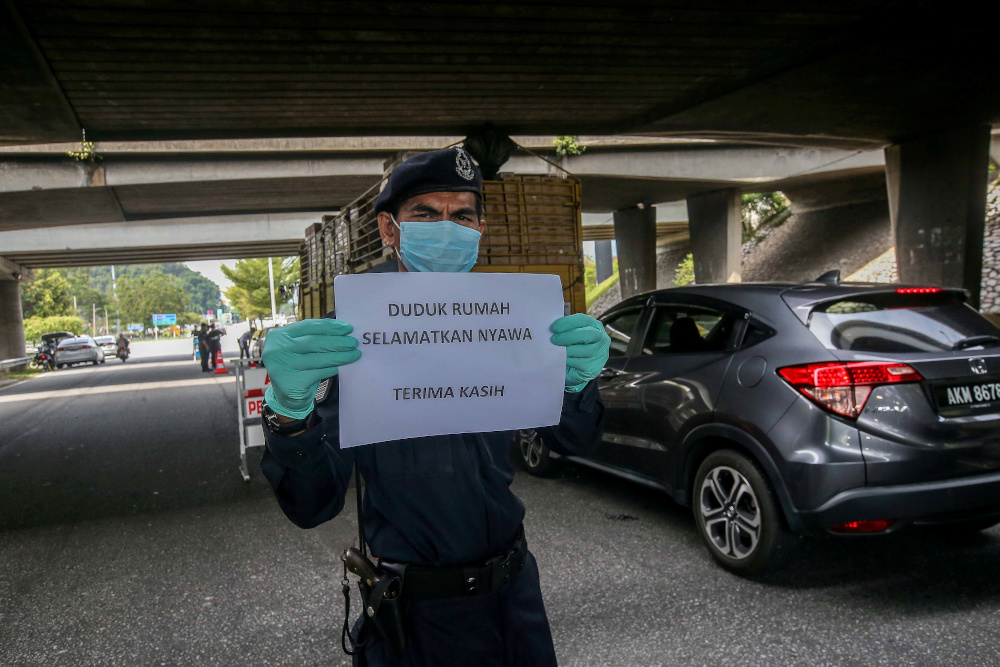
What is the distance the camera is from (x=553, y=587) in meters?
4.24

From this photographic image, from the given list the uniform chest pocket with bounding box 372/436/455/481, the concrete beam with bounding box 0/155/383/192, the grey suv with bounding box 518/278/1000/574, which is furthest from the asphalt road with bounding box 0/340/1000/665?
the concrete beam with bounding box 0/155/383/192

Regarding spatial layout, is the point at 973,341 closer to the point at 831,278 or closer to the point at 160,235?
the point at 831,278

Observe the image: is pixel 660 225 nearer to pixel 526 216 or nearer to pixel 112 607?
pixel 526 216

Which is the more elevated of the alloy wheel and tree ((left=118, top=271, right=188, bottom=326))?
tree ((left=118, top=271, right=188, bottom=326))

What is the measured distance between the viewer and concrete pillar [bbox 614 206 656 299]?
29109 millimetres

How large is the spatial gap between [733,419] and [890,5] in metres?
7.14

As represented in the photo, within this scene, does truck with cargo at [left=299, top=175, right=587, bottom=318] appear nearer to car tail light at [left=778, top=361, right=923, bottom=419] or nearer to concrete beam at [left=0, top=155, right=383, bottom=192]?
car tail light at [left=778, top=361, right=923, bottom=419]

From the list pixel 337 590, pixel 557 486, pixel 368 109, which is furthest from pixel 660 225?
pixel 337 590

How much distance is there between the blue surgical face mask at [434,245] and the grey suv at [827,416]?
2.66 meters

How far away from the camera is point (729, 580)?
14.0ft

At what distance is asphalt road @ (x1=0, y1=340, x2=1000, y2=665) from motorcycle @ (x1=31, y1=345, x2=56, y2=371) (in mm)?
32345

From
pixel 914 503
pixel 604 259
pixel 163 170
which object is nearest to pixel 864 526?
pixel 914 503

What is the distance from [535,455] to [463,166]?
5.32 meters

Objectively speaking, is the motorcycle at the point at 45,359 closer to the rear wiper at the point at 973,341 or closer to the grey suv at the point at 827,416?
the grey suv at the point at 827,416
